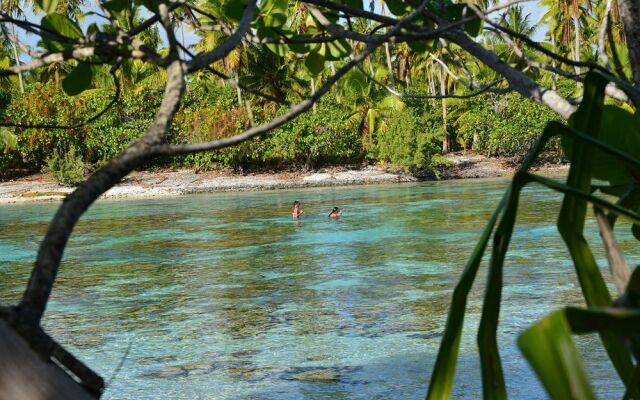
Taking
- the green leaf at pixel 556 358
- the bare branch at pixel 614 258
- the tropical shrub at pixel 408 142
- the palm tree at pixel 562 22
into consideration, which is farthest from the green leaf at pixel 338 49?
the tropical shrub at pixel 408 142

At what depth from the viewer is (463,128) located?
34.2 m

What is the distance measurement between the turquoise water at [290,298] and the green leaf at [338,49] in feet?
16.3

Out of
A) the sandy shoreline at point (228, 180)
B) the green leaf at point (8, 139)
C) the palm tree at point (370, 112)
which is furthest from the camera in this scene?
the palm tree at point (370, 112)

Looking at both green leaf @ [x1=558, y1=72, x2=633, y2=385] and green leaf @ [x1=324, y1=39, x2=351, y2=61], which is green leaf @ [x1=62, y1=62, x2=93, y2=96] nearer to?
green leaf @ [x1=324, y1=39, x2=351, y2=61]

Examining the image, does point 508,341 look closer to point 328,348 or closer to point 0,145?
point 328,348

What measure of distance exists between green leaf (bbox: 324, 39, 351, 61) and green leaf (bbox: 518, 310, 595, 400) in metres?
1.11

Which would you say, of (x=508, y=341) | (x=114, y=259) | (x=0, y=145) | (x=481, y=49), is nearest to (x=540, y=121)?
(x=0, y=145)

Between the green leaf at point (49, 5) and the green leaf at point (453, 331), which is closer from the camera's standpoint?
the green leaf at point (453, 331)

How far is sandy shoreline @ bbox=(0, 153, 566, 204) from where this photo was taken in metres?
30.1

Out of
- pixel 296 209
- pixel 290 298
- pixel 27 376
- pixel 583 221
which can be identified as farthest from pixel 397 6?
pixel 296 209

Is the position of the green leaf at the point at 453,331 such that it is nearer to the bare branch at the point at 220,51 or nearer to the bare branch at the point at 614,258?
the bare branch at the point at 614,258

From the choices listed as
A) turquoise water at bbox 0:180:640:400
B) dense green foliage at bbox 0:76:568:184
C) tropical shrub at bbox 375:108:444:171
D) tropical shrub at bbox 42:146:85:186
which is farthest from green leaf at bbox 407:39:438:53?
tropical shrub at bbox 42:146:85:186

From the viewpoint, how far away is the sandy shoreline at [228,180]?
30.1 meters

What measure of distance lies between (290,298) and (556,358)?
9.98 metres
